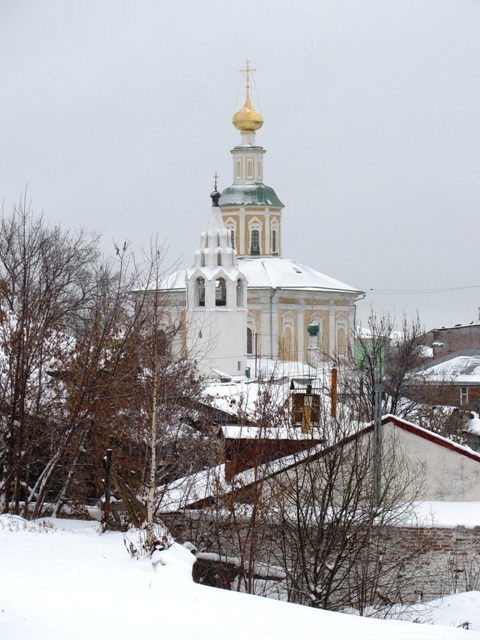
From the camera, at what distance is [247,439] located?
17547 mm

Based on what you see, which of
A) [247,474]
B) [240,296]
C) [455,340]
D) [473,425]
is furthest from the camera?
[455,340]

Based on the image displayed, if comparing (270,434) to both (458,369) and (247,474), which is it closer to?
(247,474)

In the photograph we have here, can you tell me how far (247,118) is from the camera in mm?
67250

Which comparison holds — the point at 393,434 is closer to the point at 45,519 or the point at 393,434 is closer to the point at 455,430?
the point at 45,519

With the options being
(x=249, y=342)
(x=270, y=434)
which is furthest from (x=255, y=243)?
(x=270, y=434)

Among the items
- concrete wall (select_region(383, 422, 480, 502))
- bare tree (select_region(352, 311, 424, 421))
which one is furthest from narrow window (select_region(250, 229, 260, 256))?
concrete wall (select_region(383, 422, 480, 502))

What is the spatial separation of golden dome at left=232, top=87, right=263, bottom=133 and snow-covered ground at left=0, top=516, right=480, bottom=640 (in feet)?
A: 188

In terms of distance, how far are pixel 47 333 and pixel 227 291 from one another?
39585 mm

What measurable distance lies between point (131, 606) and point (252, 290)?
5351 cm

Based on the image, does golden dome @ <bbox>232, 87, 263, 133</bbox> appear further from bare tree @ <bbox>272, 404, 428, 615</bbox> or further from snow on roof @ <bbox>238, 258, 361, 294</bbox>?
bare tree @ <bbox>272, 404, 428, 615</bbox>

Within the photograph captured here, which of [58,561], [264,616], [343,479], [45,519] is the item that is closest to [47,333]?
[45,519]

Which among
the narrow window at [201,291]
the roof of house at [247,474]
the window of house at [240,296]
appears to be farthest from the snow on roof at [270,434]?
the window of house at [240,296]

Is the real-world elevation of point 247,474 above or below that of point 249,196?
below

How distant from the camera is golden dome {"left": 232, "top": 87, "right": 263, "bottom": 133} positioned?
67.2 m
